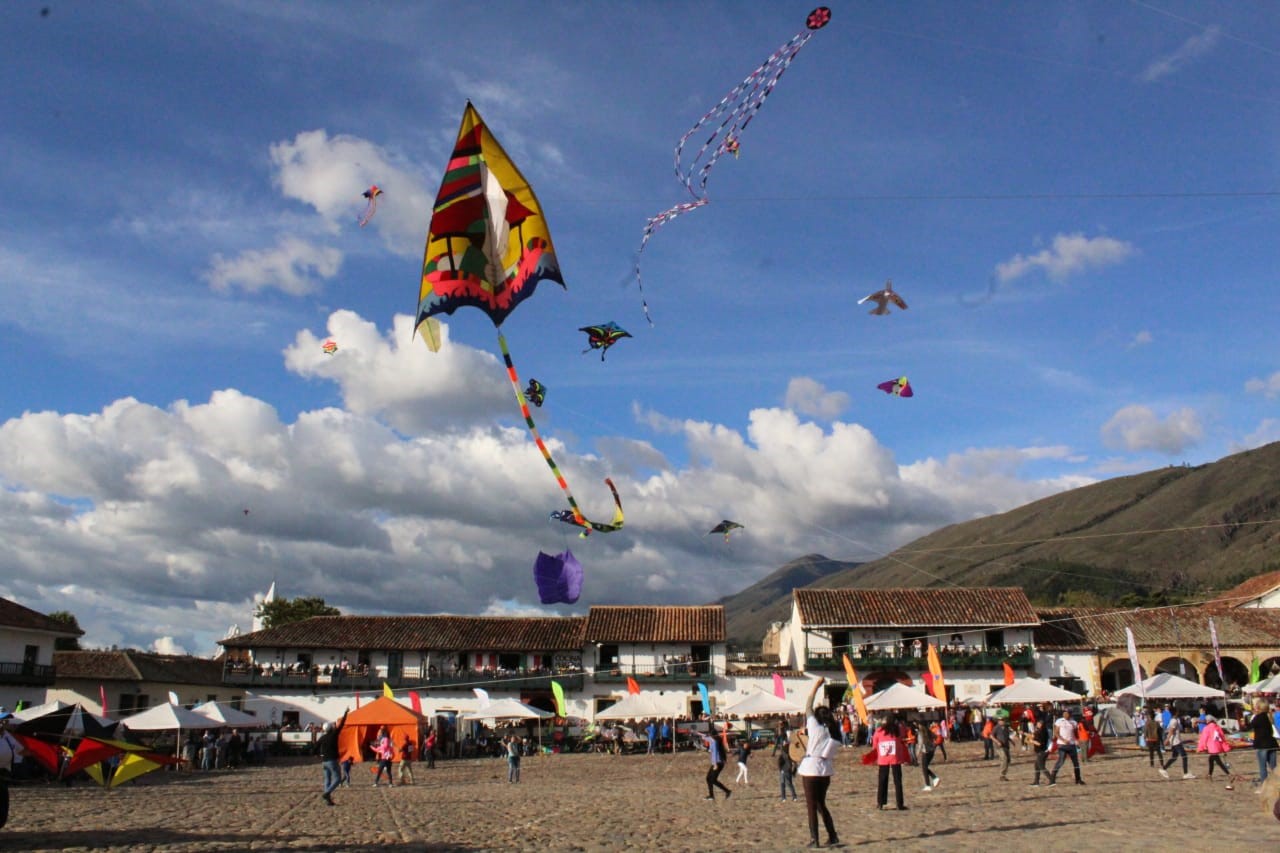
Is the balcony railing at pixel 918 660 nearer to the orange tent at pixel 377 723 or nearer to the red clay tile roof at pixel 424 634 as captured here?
the red clay tile roof at pixel 424 634

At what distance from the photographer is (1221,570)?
140 meters

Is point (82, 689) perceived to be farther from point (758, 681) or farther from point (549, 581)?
point (549, 581)

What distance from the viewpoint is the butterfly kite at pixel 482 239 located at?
31.6ft

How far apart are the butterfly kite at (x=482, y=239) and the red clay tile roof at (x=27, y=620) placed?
132ft

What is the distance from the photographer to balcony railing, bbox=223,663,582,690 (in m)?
45.0

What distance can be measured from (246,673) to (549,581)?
3352cm

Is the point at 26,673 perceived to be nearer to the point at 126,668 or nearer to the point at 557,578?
the point at 126,668

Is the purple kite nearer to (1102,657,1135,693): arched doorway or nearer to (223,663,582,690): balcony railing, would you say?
(223,663,582,690): balcony railing

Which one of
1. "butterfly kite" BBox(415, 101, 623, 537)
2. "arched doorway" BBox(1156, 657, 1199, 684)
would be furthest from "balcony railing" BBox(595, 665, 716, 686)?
"butterfly kite" BBox(415, 101, 623, 537)

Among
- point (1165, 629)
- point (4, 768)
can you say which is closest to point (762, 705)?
point (4, 768)

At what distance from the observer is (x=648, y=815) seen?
15055mm

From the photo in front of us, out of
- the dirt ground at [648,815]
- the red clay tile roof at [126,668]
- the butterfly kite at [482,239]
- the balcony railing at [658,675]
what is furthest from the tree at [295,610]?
the butterfly kite at [482,239]

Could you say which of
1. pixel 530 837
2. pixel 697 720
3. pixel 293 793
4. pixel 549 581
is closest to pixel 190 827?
pixel 530 837

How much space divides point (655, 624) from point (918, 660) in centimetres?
1241
